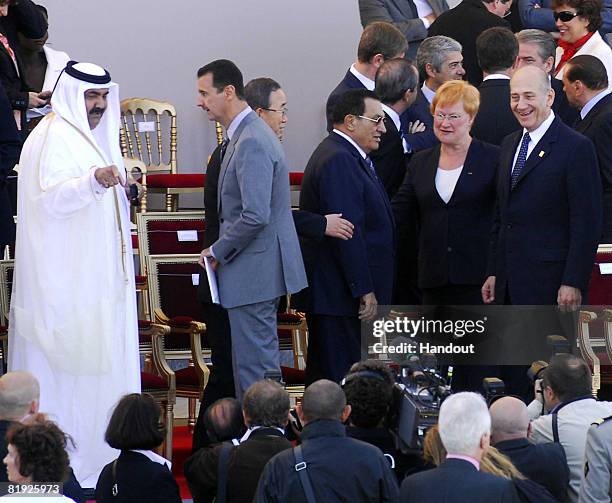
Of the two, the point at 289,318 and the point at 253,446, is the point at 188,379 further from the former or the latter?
the point at 253,446

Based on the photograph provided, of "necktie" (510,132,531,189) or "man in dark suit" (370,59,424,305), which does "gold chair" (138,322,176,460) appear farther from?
"necktie" (510,132,531,189)

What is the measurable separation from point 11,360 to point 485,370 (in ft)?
7.00

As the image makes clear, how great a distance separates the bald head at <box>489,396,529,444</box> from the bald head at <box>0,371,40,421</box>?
1548 millimetres

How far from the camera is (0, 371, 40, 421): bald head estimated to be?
491 cm

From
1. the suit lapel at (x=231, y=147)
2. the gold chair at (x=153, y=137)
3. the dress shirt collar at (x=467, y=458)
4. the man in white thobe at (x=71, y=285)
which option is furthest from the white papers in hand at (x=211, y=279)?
the gold chair at (x=153, y=137)

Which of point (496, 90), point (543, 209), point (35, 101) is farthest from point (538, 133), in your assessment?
point (35, 101)

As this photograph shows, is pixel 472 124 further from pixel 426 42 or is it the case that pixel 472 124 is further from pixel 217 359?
pixel 217 359

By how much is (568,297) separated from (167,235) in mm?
2763

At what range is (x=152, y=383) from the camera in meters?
7.27

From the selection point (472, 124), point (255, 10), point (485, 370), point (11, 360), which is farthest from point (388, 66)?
point (255, 10)

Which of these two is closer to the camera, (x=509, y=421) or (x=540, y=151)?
(x=509, y=421)

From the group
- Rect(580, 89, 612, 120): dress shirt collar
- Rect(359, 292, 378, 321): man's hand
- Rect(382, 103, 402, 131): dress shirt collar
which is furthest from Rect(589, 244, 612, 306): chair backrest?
Rect(359, 292, 378, 321): man's hand

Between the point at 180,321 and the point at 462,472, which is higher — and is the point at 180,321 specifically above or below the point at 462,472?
above

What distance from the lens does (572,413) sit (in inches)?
194
